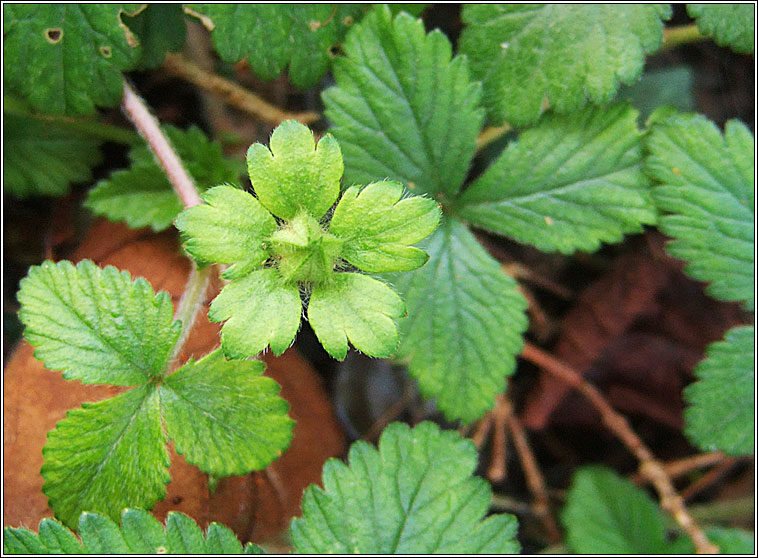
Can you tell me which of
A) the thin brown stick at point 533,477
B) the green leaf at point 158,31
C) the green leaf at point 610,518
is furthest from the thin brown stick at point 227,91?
the green leaf at point 610,518

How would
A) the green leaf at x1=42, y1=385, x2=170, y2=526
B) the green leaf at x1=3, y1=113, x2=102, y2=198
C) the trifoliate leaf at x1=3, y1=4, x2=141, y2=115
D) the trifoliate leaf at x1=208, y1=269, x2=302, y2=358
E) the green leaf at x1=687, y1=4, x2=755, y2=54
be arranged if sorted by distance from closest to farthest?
1. the trifoliate leaf at x1=208, y1=269, x2=302, y2=358
2. the green leaf at x1=42, y1=385, x2=170, y2=526
3. the trifoliate leaf at x1=3, y1=4, x2=141, y2=115
4. the green leaf at x1=687, y1=4, x2=755, y2=54
5. the green leaf at x1=3, y1=113, x2=102, y2=198

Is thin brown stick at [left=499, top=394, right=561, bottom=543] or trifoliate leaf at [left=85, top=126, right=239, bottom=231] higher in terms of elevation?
trifoliate leaf at [left=85, top=126, right=239, bottom=231]

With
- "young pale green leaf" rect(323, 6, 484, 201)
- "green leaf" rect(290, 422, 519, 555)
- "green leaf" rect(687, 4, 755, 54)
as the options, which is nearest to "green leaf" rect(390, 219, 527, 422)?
"green leaf" rect(290, 422, 519, 555)

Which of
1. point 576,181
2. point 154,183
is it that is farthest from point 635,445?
point 154,183

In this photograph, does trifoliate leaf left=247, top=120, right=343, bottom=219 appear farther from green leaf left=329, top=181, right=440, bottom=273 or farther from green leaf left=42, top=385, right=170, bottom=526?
green leaf left=42, top=385, right=170, bottom=526

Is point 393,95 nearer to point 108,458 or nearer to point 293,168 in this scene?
point 293,168

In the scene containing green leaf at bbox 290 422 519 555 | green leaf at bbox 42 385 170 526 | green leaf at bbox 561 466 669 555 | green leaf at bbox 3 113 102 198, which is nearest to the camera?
green leaf at bbox 42 385 170 526

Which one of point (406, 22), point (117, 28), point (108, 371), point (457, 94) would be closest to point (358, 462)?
point (108, 371)

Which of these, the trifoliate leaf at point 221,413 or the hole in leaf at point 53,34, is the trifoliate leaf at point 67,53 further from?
the trifoliate leaf at point 221,413

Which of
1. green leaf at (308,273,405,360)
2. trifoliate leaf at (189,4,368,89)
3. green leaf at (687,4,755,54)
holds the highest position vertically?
trifoliate leaf at (189,4,368,89)
